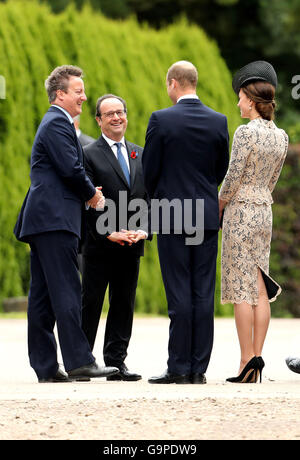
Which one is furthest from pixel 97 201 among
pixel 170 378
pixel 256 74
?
pixel 256 74

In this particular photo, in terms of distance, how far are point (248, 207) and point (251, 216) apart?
0.06 meters

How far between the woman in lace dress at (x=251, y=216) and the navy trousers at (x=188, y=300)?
18 cm

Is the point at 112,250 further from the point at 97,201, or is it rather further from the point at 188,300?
the point at 188,300

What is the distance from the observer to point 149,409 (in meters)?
5.17

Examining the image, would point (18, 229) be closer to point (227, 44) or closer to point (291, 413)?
point (291, 413)

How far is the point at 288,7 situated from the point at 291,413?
15712mm

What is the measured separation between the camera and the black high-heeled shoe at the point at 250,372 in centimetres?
651

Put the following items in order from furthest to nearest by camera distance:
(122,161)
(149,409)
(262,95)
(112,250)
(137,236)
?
(122,161)
(112,250)
(137,236)
(262,95)
(149,409)

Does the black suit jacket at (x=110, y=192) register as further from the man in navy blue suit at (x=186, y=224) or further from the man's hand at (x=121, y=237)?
the man in navy blue suit at (x=186, y=224)

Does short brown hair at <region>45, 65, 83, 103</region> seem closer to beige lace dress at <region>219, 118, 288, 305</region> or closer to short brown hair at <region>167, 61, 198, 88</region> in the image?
short brown hair at <region>167, 61, 198, 88</region>

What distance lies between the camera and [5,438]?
15.0 feet
